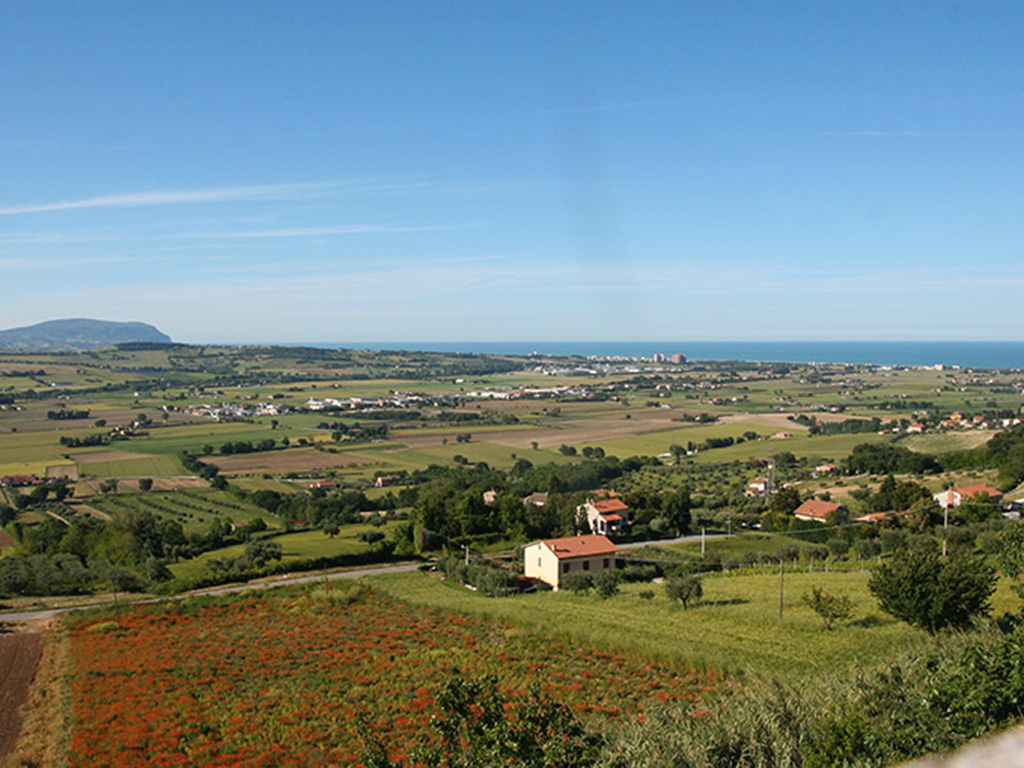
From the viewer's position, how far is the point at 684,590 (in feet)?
86.0

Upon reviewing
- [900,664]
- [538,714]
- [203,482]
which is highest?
[538,714]

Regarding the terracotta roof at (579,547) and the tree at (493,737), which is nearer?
the tree at (493,737)

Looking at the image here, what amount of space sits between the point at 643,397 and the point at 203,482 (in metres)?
85.4

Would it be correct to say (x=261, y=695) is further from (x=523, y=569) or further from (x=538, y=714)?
(x=523, y=569)

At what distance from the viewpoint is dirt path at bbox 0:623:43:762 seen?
1738cm

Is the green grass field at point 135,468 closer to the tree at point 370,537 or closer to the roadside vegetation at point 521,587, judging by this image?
the roadside vegetation at point 521,587

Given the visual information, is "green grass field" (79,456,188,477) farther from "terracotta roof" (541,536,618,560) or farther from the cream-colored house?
"terracotta roof" (541,536,618,560)

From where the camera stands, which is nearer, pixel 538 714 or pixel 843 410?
pixel 538 714

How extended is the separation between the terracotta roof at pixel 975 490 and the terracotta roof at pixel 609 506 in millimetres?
18799

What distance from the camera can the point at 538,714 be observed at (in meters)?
9.46

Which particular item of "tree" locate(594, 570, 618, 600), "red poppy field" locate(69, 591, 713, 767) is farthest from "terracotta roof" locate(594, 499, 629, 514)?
"red poppy field" locate(69, 591, 713, 767)

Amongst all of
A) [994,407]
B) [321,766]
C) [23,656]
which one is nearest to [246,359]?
[994,407]

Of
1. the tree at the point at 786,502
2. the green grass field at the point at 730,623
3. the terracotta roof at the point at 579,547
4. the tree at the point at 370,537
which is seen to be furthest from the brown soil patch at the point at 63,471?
the tree at the point at 786,502

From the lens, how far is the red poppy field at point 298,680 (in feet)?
51.5
